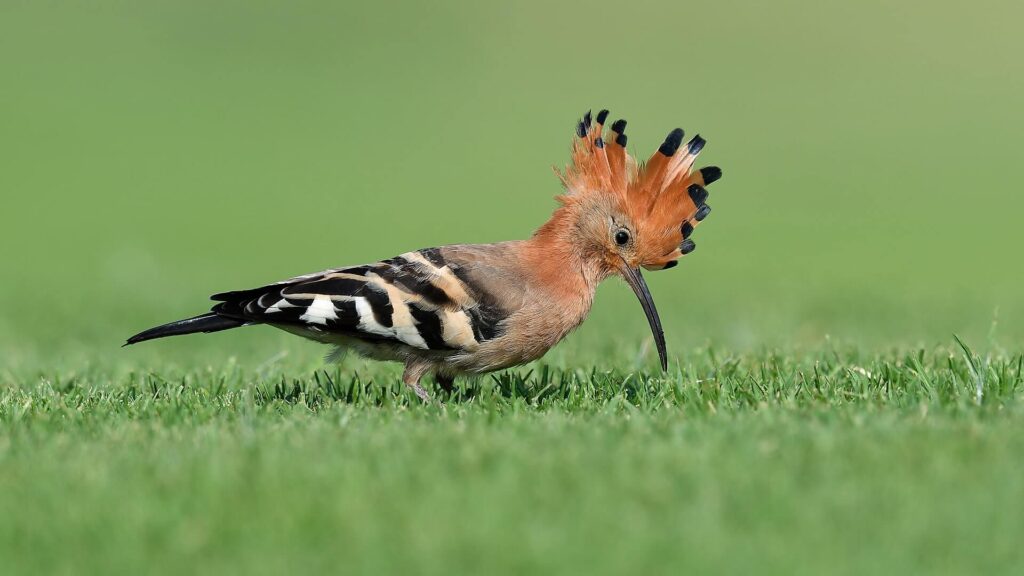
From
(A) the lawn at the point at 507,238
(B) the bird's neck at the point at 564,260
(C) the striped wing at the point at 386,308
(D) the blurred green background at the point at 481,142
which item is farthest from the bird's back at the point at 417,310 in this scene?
(D) the blurred green background at the point at 481,142

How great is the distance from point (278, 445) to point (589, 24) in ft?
118

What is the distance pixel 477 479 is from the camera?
155 inches

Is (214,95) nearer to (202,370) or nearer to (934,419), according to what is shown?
(202,370)

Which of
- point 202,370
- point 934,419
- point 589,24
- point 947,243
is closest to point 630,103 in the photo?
point 589,24

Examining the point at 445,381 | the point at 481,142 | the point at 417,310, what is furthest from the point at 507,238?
the point at 417,310

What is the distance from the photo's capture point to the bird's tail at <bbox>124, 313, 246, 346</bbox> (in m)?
5.90

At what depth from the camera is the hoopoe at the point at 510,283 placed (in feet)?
19.1

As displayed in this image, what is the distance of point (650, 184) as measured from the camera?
6.09 m

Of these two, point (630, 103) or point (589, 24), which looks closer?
point (630, 103)

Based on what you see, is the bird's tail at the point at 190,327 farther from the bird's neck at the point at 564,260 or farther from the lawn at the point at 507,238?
the bird's neck at the point at 564,260

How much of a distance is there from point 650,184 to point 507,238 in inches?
542

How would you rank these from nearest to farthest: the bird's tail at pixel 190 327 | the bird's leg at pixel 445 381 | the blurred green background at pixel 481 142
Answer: the bird's tail at pixel 190 327, the bird's leg at pixel 445 381, the blurred green background at pixel 481 142

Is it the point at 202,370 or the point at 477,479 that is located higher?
the point at 202,370

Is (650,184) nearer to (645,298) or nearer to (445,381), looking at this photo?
(645,298)
